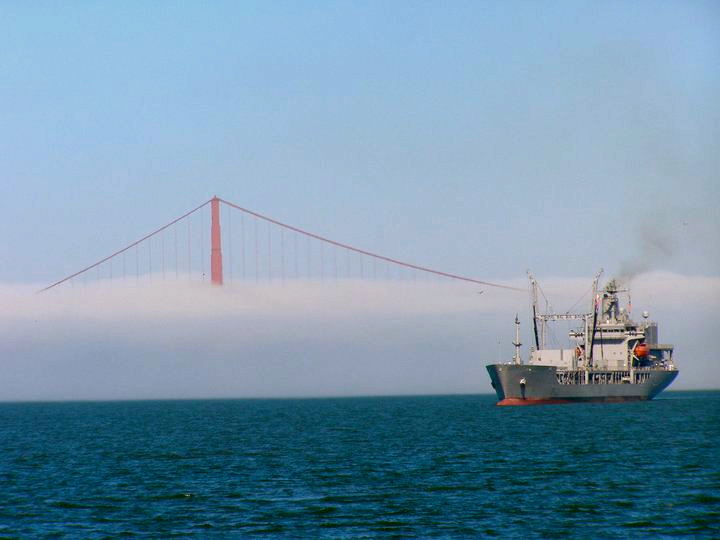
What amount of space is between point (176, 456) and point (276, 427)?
43.1 metres

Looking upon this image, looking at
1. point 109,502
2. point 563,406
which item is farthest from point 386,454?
point 563,406

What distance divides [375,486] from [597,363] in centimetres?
9888

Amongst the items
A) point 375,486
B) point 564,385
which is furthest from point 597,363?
point 375,486

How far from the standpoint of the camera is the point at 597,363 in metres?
147

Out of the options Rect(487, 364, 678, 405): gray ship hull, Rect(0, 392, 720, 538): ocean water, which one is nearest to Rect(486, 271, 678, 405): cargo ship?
Rect(487, 364, 678, 405): gray ship hull

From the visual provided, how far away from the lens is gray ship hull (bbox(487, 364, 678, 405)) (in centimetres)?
13575

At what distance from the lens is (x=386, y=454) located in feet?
233

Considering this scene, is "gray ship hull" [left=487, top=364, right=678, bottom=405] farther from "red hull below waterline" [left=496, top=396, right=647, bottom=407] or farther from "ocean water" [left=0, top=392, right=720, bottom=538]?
"ocean water" [left=0, top=392, right=720, bottom=538]

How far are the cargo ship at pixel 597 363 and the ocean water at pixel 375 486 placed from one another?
149 feet

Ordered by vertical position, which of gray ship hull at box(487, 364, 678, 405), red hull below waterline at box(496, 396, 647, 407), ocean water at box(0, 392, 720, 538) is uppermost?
gray ship hull at box(487, 364, 678, 405)

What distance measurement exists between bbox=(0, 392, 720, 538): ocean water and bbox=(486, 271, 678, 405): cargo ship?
45464 millimetres

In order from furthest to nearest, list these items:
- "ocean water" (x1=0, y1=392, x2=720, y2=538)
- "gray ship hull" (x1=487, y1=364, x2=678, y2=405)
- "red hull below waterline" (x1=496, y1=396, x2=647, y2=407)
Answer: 1. "red hull below waterline" (x1=496, y1=396, x2=647, y2=407)
2. "gray ship hull" (x1=487, y1=364, x2=678, y2=405)
3. "ocean water" (x1=0, y1=392, x2=720, y2=538)

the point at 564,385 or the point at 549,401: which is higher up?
the point at 564,385

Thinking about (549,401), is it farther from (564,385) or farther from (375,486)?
(375,486)
